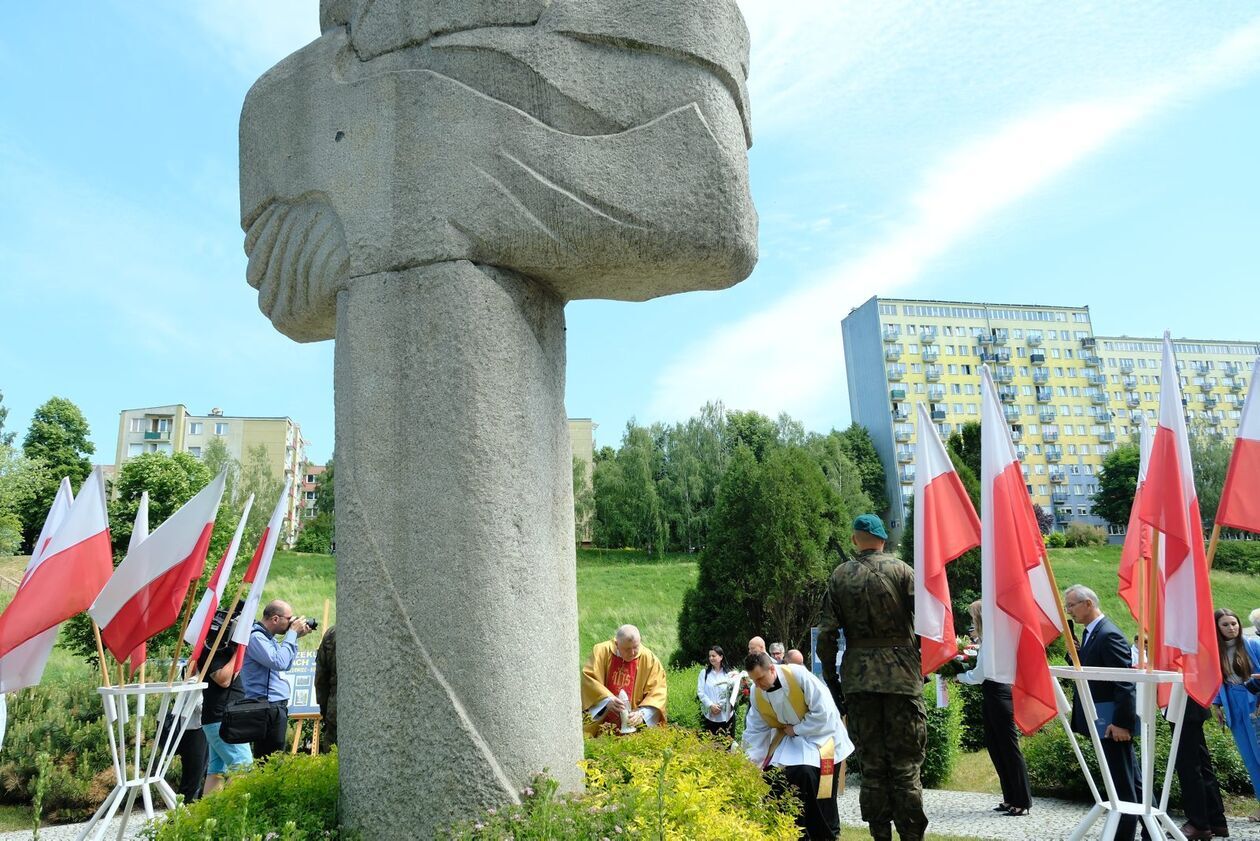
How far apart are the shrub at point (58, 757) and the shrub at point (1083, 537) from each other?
174ft

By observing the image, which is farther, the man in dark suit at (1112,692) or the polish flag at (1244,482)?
the man in dark suit at (1112,692)

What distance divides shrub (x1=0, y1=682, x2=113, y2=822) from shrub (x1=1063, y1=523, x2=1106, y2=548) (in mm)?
52904

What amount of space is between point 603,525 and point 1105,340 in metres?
48.5

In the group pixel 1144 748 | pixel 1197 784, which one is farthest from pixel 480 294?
pixel 1197 784

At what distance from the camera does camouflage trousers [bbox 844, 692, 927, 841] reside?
487 cm

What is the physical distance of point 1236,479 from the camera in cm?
350

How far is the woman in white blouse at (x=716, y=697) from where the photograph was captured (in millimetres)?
10023

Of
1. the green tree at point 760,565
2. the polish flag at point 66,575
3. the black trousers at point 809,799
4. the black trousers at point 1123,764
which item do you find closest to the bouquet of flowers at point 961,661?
the black trousers at point 1123,764

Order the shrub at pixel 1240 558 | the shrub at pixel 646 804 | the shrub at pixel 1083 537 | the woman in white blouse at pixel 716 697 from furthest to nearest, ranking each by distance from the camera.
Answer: the shrub at pixel 1083 537, the shrub at pixel 1240 558, the woman in white blouse at pixel 716 697, the shrub at pixel 646 804

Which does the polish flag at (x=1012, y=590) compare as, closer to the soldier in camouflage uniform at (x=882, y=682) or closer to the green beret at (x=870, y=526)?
the soldier in camouflage uniform at (x=882, y=682)

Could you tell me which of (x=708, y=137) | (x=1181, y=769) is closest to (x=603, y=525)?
(x=1181, y=769)

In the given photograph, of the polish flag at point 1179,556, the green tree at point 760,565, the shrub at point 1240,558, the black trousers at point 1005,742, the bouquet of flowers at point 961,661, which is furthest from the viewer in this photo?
the shrub at point 1240,558

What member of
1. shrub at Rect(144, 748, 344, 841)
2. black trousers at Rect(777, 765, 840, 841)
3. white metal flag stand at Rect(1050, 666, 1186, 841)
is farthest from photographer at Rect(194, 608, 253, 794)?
white metal flag stand at Rect(1050, 666, 1186, 841)

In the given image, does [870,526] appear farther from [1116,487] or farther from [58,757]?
[1116,487]
